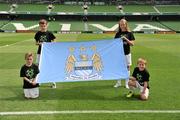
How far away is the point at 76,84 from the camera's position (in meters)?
14.8

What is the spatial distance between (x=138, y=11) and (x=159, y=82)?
52815mm

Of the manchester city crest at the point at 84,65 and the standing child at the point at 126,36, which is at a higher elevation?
the standing child at the point at 126,36

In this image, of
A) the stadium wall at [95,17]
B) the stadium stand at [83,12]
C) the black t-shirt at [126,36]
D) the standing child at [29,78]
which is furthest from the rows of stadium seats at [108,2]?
the standing child at [29,78]

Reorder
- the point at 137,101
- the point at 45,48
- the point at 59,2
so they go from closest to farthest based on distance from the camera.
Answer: the point at 137,101 < the point at 45,48 < the point at 59,2

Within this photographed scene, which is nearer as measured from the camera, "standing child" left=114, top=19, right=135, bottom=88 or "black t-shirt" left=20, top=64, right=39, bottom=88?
"black t-shirt" left=20, top=64, right=39, bottom=88

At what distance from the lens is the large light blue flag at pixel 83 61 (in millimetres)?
12492

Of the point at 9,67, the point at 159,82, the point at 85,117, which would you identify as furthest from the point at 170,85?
the point at 9,67

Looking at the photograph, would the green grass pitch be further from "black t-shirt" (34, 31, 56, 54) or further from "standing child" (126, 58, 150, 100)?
"black t-shirt" (34, 31, 56, 54)

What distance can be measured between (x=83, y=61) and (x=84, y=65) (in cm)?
16

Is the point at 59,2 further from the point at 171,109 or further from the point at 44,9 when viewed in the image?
the point at 171,109

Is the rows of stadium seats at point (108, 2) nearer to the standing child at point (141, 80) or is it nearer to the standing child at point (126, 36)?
the standing child at point (126, 36)

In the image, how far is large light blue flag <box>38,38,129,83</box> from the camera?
12492 mm

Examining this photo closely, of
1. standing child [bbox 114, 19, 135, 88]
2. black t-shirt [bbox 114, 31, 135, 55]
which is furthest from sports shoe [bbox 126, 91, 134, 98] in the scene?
black t-shirt [bbox 114, 31, 135, 55]

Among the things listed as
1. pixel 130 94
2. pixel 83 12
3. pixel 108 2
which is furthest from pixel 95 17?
pixel 130 94
